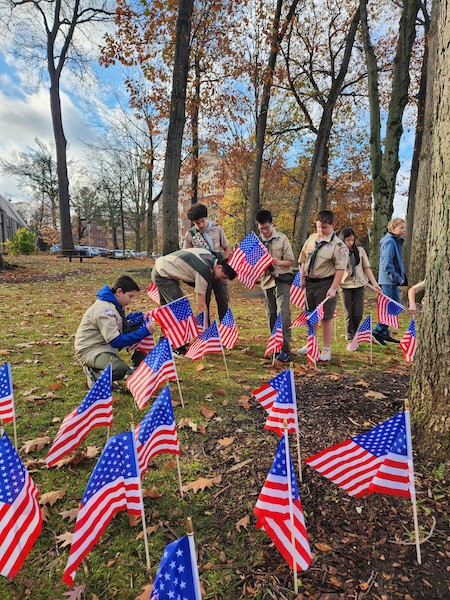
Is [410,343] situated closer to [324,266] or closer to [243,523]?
[324,266]

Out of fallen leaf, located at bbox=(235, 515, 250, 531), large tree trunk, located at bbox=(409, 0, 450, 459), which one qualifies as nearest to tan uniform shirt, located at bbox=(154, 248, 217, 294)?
large tree trunk, located at bbox=(409, 0, 450, 459)

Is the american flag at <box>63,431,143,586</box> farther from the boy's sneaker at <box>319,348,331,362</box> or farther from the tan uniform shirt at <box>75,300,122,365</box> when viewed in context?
the boy's sneaker at <box>319,348,331,362</box>

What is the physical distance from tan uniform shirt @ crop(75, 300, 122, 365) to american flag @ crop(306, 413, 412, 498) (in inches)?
109

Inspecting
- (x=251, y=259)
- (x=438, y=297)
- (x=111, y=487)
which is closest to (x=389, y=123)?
(x=251, y=259)

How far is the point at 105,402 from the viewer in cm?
288

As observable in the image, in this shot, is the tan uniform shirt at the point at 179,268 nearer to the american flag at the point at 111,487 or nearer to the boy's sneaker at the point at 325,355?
the boy's sneaker at the point at 325,355

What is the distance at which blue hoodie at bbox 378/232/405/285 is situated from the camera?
21.2ft

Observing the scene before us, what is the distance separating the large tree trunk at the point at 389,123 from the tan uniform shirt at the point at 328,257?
28.0ft

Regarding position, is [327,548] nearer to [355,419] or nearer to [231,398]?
[355,419]

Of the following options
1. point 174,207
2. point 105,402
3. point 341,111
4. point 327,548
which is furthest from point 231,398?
point 341,111

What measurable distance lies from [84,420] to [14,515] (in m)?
0.83

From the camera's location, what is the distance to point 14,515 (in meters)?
1.98

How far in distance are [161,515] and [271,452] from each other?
1049 millimetres

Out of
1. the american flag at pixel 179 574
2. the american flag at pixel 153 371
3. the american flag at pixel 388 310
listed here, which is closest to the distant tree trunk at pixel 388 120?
the american flag at pixel 388 310
